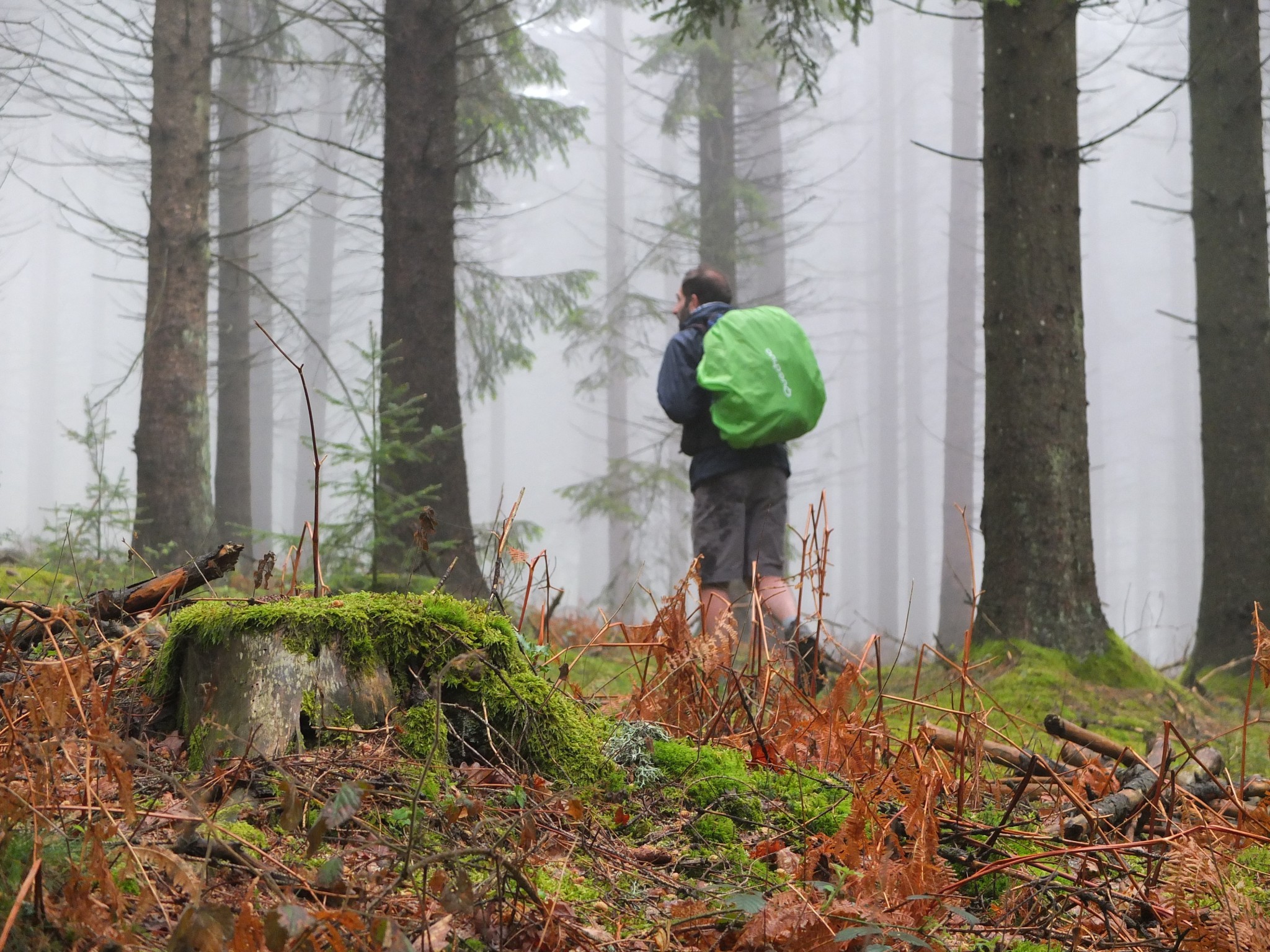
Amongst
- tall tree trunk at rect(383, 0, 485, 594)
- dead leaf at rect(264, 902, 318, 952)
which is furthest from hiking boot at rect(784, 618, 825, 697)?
tall tree trunk at rect(383, 0, 485, 594)

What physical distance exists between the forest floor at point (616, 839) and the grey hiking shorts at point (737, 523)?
244 centimetres

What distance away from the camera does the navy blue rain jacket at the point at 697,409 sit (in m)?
5.12

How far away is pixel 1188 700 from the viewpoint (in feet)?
17.9

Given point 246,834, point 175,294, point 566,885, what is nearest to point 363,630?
point 246,834

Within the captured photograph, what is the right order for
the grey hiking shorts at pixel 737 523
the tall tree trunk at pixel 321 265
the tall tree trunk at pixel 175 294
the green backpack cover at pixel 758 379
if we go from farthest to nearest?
the tall tree trunk at pixel 321 265 → the tall tree trunk at pixel 175 294 → the grey hiking shorts at pixel 737 523 → the green backpack cover at pixel 758 379

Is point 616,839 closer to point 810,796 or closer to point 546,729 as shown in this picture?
point 546,729

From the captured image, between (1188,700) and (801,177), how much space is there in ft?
184

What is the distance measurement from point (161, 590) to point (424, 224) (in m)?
4.99

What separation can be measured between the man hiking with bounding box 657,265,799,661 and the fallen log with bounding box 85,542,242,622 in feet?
9.72

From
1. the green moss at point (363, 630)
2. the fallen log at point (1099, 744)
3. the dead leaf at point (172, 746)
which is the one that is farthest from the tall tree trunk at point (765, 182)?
the dead leaf at point (172, 746)

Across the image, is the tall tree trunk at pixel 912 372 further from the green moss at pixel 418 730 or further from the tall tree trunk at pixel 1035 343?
the green moss at pixel 418 730

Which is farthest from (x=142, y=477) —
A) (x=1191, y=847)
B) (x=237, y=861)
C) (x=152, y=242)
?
(x=1191, y=847)

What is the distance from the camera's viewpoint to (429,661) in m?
2.26

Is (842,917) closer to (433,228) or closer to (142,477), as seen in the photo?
(433,228)
